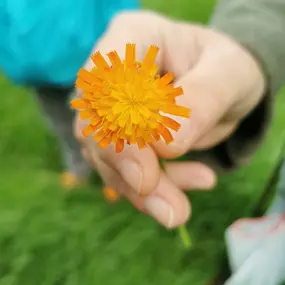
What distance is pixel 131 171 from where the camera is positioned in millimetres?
265

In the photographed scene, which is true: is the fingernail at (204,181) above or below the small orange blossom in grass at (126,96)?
below

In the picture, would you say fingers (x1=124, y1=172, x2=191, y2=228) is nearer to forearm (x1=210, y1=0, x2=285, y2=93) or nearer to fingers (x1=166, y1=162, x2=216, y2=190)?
fingers (x1=166, y1=162, x2=216, y2=190)

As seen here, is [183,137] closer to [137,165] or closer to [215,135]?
[137,165]

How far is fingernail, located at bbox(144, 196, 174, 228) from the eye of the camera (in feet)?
0.96

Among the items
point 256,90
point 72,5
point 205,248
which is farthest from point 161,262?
point 72,5

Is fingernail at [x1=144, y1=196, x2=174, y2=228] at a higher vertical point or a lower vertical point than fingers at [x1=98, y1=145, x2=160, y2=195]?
lower

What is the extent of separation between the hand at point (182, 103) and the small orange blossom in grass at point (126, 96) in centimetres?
8

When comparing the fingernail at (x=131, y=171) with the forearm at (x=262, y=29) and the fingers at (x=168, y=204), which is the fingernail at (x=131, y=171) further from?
the forearm at (x=262, y=29)


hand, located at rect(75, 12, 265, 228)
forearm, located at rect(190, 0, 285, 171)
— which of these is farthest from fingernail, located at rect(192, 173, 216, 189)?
forearm, located at rect(190, 0, 285, 171)

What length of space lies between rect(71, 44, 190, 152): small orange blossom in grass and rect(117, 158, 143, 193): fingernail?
91 millimetres

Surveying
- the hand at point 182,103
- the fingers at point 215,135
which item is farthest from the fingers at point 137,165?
the fingers at point 215,135

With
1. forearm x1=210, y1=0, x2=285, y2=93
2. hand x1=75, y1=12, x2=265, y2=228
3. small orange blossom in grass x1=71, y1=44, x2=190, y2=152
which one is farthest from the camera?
forearm x1=210, y1=0, x2=285, y2=93

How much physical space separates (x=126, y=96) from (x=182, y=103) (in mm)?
134

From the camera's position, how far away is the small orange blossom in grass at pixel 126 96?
0.52ft
